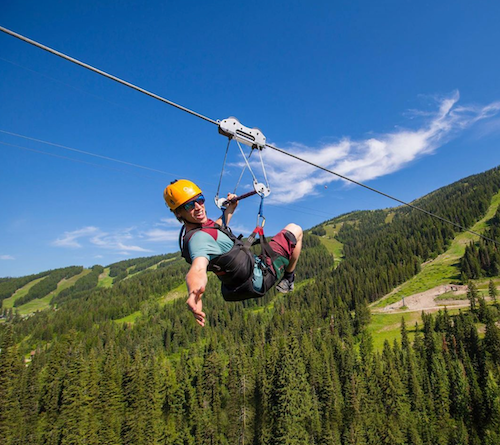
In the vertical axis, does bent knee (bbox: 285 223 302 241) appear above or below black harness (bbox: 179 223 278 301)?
above

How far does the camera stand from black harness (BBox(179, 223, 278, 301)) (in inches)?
213

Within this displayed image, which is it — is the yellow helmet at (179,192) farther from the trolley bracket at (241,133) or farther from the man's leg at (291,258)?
the man's leg at (291,258)

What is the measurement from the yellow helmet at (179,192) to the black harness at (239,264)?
1.82ft

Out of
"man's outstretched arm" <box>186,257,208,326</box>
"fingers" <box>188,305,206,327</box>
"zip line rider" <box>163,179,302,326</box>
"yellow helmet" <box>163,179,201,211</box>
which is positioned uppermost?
"yellow helmet" <box>163,179,201,211</box>

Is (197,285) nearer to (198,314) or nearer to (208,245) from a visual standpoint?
(198,314)

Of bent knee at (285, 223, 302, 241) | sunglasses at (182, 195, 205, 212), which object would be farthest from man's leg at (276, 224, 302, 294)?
sunglasses at (182, 195, 205, 212)

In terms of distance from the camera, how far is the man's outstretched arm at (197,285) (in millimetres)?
3850

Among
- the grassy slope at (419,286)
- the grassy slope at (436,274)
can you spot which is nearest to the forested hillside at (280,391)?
the grassy slope at (419,286)

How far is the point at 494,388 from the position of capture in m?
72.2

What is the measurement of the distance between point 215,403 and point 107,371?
31794 mm

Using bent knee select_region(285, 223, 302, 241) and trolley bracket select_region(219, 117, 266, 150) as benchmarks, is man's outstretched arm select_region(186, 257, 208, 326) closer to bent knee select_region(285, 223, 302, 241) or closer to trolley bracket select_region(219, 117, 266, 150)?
bent knee select_region(285, 223, 302, 241)

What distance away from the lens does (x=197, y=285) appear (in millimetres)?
3943

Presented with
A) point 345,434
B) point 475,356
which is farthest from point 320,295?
point 345,434

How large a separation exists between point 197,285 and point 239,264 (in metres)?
1.70
